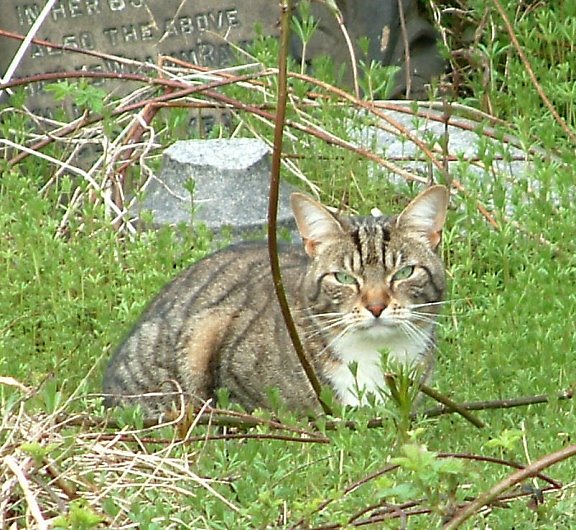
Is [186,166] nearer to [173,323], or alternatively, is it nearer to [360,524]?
[173,323]

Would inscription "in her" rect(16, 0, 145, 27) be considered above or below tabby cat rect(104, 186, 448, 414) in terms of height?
above

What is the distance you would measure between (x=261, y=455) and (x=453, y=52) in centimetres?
437

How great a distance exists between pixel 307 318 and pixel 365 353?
28cm

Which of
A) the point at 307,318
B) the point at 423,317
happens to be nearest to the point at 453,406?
the point at 423,317

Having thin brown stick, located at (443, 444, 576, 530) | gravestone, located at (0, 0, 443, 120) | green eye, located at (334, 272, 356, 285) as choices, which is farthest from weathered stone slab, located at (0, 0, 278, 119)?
thin brown stick, located at (443, 444, 576, 530)

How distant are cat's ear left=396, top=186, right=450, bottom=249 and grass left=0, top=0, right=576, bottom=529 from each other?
1.51ft

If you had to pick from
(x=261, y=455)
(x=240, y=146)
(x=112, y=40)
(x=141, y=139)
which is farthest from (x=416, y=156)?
(x=261, y=455)

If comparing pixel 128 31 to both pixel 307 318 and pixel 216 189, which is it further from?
pixel 307 318

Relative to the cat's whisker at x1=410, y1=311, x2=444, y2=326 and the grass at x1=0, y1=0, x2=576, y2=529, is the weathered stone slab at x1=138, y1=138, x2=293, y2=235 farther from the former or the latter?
the cat's whisker at x1=410, y1=311, x2=444, y2=326

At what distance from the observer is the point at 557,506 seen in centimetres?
358

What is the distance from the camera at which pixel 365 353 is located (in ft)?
17.4

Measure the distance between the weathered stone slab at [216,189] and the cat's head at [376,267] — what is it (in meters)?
1.61

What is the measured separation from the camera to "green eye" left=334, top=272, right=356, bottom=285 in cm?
539

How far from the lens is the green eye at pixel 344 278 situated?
5395 mm
